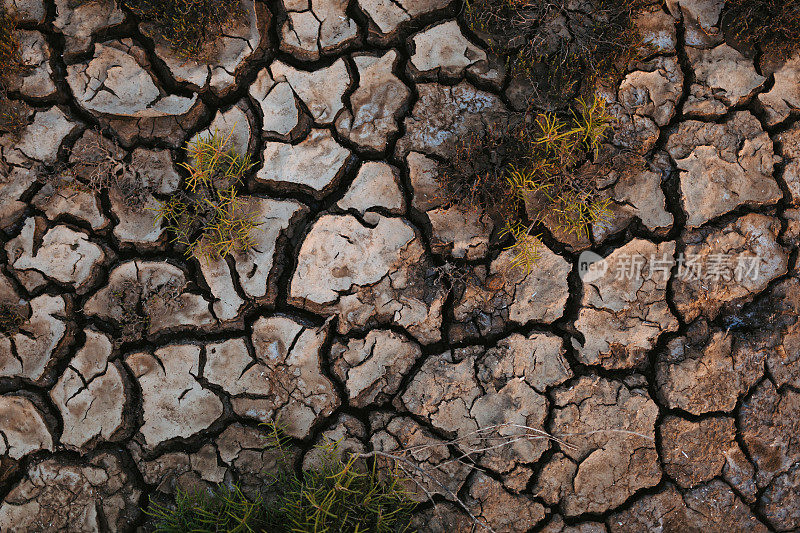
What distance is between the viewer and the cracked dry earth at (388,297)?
2576 millimetres

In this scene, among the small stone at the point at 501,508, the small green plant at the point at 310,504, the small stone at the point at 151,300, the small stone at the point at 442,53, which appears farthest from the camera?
the small stone at the point at 442,53

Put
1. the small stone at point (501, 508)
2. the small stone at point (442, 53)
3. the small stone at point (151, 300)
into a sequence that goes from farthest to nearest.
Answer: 1. the small stone at point (442, 53)
2. the small stone at point (151, 300)
3. the small stone at point (501, 508)

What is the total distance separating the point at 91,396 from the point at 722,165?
3.37 m

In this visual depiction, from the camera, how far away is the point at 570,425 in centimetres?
257

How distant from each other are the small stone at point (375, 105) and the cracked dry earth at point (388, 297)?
0.04ft

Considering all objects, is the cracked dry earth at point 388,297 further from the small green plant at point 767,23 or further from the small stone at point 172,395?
the small green plant at point 767,23

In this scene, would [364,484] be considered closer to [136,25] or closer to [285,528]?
[285,528]

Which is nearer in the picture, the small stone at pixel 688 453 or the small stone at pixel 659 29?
the small stone at pixel 688 453

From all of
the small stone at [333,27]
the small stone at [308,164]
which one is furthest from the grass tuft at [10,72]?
the small stone at [333,27]

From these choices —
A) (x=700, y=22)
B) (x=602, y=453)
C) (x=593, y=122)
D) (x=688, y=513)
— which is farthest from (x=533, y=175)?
(x=688, y=513)

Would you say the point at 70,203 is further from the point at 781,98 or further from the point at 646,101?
the point at 781,98

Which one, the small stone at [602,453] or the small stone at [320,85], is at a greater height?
the small stone at [320,85]

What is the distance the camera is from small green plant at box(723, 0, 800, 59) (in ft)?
8.75

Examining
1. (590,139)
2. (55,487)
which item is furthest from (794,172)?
(55,487)
